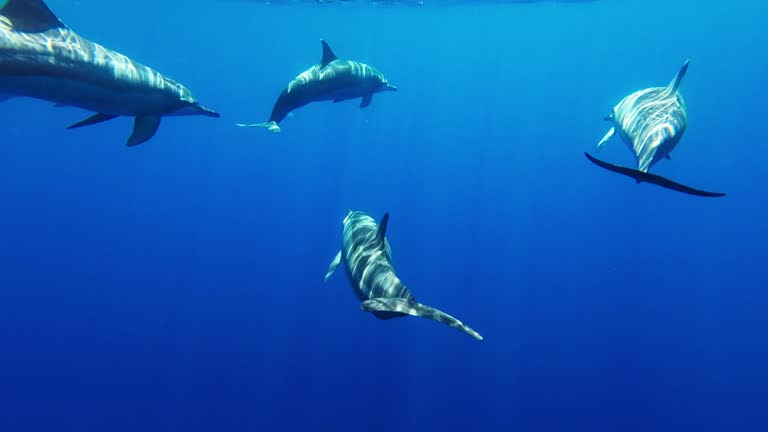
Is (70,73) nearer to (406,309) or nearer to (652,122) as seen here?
(406,309)

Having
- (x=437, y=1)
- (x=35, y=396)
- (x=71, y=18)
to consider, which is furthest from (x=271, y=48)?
(x=35, y=396)

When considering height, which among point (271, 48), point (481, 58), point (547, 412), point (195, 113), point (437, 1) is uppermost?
point (481, 58)

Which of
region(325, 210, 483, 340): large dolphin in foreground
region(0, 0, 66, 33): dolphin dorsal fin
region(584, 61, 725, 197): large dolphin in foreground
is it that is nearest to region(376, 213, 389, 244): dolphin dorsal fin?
region(325, 210, 483, 340): large dolphin in foreground

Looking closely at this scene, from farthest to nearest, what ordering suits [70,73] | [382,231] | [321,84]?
[321,84]
[382,231]
[70,73]

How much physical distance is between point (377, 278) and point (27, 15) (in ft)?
→ 17.3

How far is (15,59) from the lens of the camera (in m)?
5.49

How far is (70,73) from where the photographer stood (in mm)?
6188

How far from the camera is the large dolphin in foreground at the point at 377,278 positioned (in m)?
4.98

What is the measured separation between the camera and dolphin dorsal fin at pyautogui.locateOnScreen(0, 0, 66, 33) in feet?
18.8

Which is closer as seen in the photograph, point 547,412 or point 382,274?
point 382,274

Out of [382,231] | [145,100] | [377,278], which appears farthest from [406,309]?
[145,100]

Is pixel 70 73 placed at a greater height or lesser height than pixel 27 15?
lesser

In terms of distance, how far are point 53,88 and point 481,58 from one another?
9345cm

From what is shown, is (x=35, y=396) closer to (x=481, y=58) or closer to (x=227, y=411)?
(x=227, y=411)
